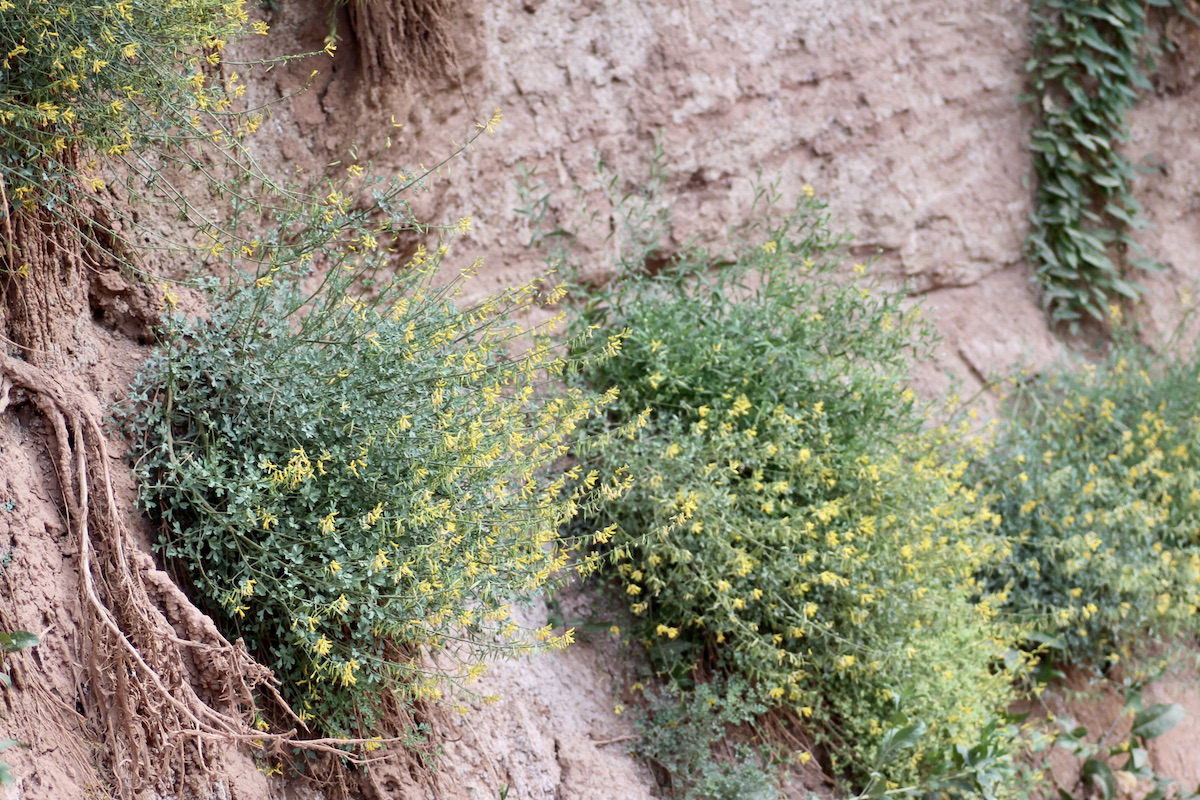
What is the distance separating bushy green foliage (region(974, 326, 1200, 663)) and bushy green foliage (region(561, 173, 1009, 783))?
1.50 ft

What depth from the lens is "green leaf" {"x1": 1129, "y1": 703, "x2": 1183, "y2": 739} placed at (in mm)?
3809

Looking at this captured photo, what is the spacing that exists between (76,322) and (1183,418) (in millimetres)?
4553

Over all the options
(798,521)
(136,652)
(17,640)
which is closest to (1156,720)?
(798,521)

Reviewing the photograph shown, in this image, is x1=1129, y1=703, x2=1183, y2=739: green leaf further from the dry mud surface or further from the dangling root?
the dangling root

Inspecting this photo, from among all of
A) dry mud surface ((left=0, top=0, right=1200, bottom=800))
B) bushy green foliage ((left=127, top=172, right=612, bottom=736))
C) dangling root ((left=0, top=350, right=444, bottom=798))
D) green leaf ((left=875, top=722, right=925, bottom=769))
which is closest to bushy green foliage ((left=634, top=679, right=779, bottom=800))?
dry mud surface ((left=0, top=0, right=1200, bottom=800))

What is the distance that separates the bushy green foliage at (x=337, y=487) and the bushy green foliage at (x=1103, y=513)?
2149 mm

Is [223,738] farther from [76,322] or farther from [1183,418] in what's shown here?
[1183,418]

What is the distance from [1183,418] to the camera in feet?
14.5

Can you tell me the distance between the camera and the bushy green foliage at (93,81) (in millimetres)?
2020

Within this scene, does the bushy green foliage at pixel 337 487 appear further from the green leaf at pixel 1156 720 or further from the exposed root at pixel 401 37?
the green leaf at pixel 1156 720

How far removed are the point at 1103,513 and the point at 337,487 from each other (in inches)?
125

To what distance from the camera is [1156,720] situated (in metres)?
3.82

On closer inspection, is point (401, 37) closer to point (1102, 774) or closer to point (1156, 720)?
point (1102, 774)

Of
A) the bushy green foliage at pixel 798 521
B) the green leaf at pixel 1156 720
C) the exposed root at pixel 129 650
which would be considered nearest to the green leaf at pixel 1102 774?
the green leaf at pixel 1156 720
